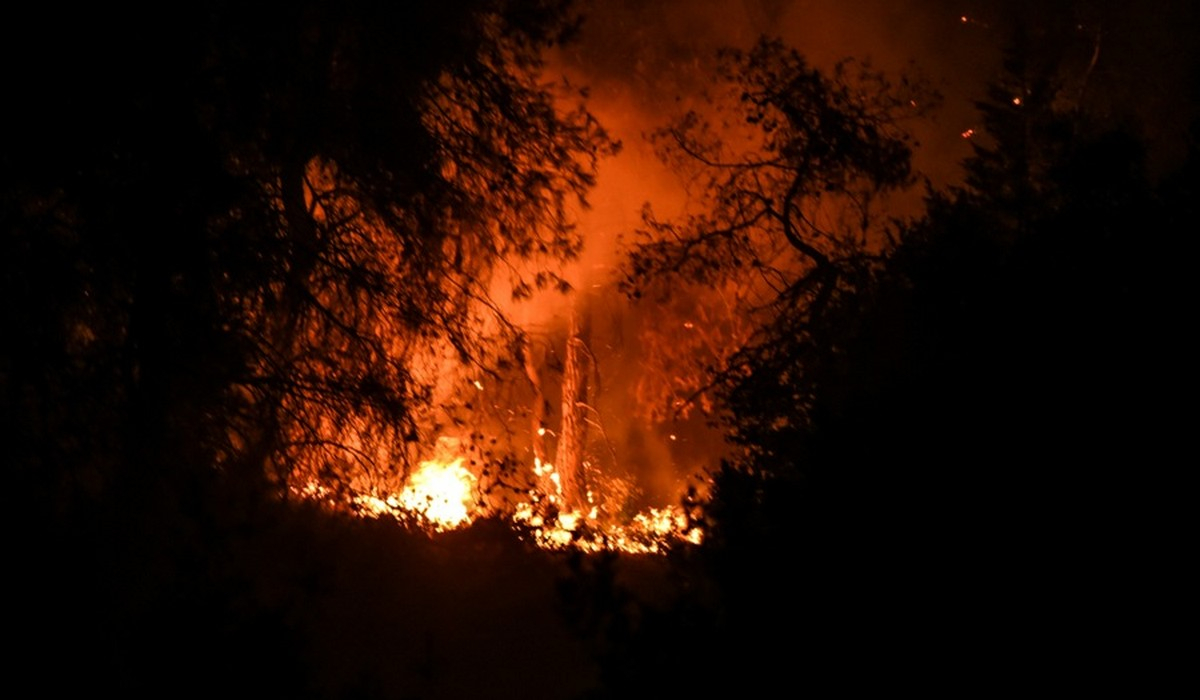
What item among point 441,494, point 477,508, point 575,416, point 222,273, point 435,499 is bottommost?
point 222,273

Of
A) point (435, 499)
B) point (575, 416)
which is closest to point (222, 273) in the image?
point (435, 499)

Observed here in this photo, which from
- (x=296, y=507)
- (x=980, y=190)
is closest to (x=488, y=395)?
(x=296, y=507)

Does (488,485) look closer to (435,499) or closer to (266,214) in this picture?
(435,499)

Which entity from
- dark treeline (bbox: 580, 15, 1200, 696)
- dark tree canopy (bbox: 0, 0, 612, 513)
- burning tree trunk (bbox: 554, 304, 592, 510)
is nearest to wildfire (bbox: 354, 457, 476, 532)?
dark tree canopy (bbox: 0, 0, 612, 513)

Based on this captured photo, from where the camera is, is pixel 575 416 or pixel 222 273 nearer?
pixel 222 273

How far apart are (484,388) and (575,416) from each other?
32.8 ft

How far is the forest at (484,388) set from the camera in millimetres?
4199

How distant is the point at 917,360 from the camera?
5.84 meters

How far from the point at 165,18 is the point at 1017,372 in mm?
6084

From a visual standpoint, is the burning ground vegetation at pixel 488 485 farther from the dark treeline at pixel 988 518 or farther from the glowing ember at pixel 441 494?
the dark treeline at pixel 988 518

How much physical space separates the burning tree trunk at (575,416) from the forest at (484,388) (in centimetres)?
613

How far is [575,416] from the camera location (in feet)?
66.9

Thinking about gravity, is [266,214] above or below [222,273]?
above

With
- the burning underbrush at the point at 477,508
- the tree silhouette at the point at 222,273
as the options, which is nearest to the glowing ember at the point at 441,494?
the burning underbrush at the point at 477,508
